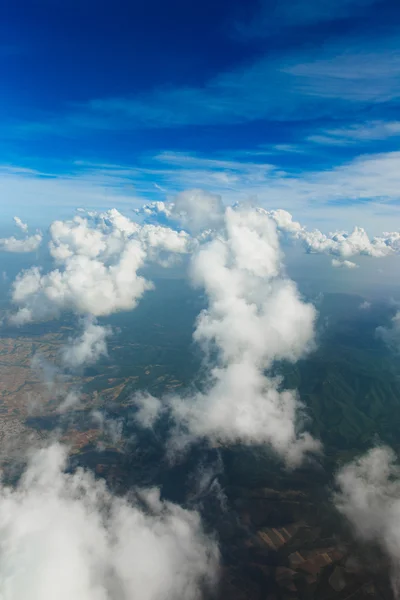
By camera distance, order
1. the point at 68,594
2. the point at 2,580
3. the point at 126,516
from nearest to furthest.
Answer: the point at 2,580
the point at 68,594
the point at 126,516

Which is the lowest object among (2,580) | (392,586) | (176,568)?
(176,568)

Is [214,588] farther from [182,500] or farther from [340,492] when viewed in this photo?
[340,492]

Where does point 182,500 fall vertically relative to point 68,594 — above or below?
below

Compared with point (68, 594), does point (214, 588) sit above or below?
below

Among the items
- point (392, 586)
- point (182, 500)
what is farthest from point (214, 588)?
point (392, 586)

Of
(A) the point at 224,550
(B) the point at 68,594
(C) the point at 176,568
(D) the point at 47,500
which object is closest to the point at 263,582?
(A) the point at 224,550

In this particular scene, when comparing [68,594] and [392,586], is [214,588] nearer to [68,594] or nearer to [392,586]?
[68,594]

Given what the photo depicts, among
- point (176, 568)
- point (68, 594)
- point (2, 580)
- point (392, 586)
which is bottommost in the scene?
point (176, 568)

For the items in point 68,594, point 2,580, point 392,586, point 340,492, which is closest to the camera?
point 2,580

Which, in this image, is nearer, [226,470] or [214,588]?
[214,588]
